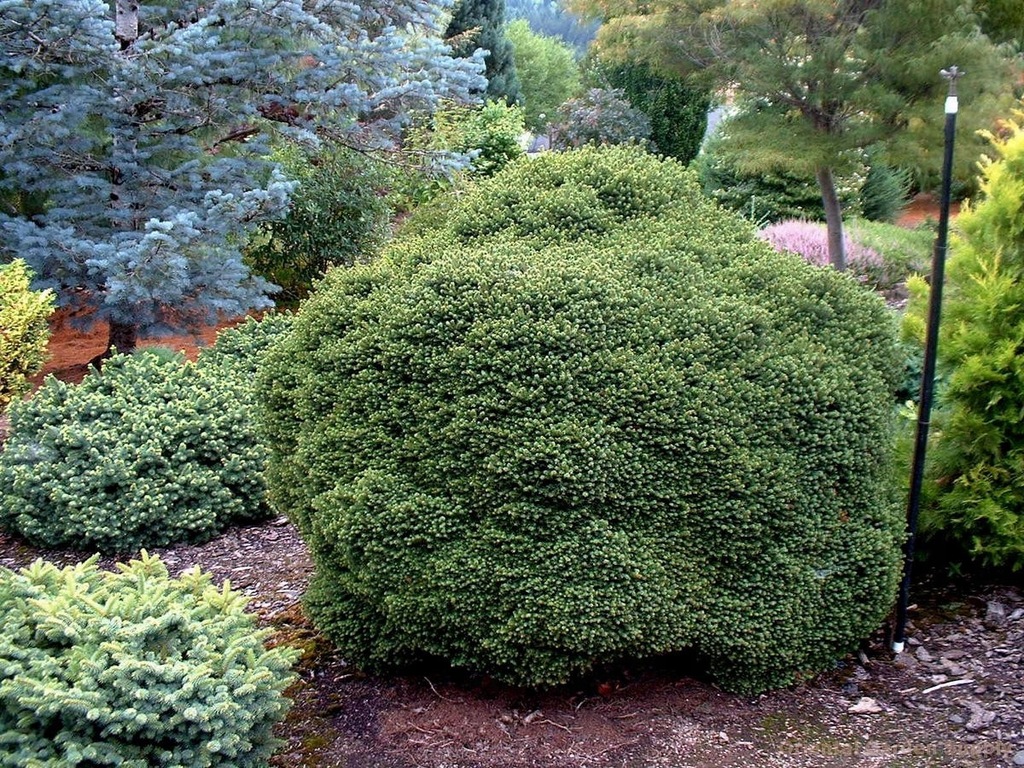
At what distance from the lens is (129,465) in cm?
414

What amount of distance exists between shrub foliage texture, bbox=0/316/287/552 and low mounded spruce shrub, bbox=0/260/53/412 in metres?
0.99

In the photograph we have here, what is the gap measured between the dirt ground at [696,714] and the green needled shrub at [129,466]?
127cm

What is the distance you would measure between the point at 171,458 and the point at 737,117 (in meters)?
9.01

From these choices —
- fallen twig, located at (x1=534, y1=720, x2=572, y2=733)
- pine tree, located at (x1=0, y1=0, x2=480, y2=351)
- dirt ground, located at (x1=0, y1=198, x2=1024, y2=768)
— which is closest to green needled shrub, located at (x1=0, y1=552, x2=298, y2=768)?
dirt ground, located at (x1=0, y1=198, x2=1024, y2=768)

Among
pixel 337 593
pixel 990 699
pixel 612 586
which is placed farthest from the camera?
pixel 337 593

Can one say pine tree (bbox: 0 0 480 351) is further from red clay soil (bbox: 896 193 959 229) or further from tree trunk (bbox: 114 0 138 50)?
red clay soil (bbox: 896 193 959 229)

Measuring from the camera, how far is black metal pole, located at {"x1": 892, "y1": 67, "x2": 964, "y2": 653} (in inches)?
107

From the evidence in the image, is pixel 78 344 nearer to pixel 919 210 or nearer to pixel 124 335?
pixel 124 335

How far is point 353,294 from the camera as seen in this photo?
317 centimetres

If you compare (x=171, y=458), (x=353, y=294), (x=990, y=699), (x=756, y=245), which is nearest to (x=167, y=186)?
(x=171, y=458)

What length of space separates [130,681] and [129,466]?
2.17 m

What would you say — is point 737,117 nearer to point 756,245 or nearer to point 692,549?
point 756,245

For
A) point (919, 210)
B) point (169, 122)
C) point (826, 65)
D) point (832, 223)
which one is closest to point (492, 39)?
point (919, 210)

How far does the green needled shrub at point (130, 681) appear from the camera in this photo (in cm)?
211
